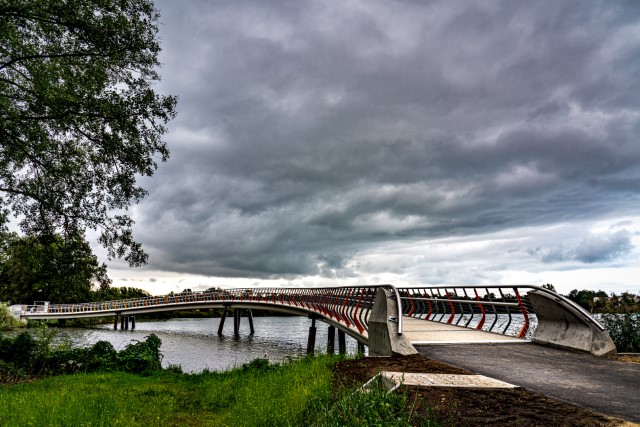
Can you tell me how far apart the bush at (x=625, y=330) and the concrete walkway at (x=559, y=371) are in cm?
258

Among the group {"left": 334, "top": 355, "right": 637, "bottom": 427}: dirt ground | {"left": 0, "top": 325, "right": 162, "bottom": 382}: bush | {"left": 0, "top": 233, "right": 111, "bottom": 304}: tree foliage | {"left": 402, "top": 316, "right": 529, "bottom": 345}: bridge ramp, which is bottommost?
{"left": 0, "top": 325, "right": 162, "bottom": 382}: bush

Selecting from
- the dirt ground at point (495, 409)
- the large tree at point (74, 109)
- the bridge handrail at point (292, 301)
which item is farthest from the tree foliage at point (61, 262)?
the dirt ground at point (495, 409)

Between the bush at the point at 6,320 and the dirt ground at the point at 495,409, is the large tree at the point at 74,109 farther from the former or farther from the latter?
the bush at the point at 6,320

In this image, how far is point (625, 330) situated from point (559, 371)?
5543mm

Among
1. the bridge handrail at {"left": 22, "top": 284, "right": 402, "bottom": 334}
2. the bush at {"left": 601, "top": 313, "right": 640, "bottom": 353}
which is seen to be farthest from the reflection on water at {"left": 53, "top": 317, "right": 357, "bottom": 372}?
the bush at {"left": 601, "top": 313, "right": 640, "bottom": 353}

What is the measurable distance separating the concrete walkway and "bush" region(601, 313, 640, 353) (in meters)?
2.58

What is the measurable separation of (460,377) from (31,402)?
7947 mm

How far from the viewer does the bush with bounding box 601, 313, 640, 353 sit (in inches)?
414

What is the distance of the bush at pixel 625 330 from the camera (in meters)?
10.5

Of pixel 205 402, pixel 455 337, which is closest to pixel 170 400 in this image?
pixel 205 402

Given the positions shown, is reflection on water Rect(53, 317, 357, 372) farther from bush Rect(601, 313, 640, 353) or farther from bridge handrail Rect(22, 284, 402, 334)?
bush Rect(601, 313, 640, 353)

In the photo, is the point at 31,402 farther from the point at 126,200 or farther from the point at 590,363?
the point at 590,363

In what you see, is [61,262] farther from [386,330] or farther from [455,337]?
[455,337]

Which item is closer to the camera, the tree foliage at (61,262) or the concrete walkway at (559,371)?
the concrete walkway at (559,371)
